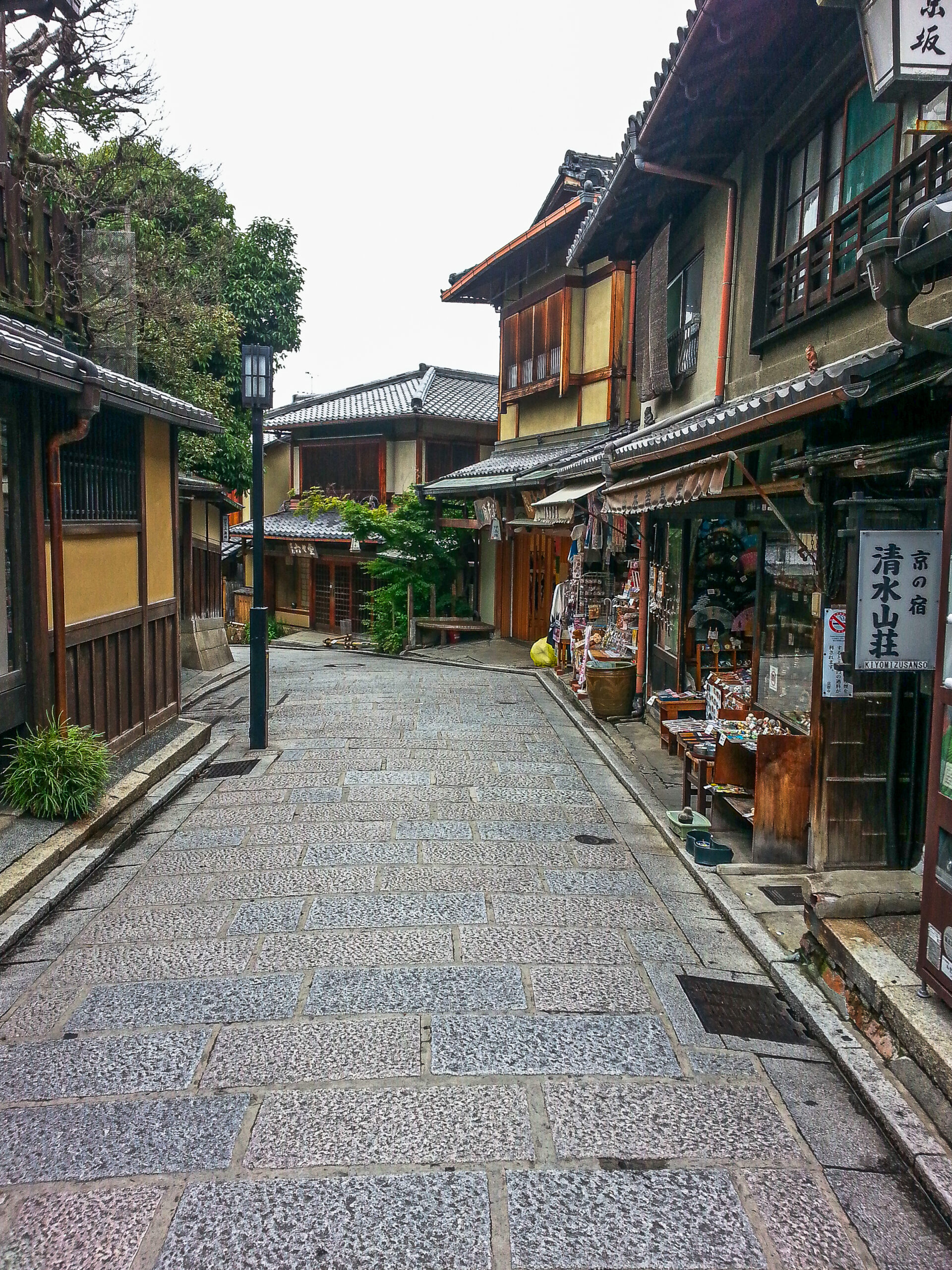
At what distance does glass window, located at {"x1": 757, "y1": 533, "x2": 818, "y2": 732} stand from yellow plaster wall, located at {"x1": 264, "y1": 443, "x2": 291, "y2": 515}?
30.7 metres

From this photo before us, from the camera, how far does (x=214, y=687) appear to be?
18125mm

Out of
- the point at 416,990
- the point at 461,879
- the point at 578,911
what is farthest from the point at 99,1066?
the point at 578,911

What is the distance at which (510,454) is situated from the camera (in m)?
25.0

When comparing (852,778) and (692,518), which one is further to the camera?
(692,518)

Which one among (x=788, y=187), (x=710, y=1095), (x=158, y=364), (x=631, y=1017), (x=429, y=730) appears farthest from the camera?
(x=158, y=364)

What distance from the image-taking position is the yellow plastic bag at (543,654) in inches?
763

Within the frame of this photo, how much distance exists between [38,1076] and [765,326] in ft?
32.2

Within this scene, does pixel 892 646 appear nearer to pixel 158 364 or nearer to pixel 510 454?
pixel 158 364

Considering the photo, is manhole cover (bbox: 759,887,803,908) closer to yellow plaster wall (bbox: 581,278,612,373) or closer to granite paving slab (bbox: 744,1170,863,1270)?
granite paving slab (bbox: 744,1170,863,1270)

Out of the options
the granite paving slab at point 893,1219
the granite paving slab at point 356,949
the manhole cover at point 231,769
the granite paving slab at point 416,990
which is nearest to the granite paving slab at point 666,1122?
the granite paving slab at point 893,1219

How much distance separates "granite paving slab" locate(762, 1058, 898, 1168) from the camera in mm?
4133

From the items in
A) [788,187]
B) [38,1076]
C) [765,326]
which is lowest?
[38,1076]

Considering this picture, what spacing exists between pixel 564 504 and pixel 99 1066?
1180 centimetres

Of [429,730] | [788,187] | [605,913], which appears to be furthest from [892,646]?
[429,730]
